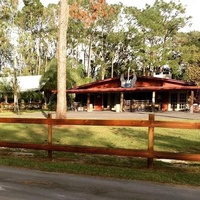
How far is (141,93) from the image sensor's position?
3800cm

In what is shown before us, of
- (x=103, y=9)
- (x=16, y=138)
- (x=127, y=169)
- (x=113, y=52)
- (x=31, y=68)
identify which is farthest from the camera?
(x=31, y=68)

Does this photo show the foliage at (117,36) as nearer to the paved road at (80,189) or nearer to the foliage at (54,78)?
the foliage at (54,78)

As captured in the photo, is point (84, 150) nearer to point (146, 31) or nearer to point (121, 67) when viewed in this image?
point (146, 31)

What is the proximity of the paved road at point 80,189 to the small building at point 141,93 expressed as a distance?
28.4 m

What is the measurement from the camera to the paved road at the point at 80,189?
5.24 metres

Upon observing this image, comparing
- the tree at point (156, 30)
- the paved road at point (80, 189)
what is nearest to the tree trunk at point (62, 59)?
the paved road at point (80, 189)

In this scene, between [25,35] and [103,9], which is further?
[103,9]

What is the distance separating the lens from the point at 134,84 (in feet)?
123

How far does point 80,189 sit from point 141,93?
108 feet

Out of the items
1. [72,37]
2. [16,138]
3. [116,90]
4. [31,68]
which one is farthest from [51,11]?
[16,138]

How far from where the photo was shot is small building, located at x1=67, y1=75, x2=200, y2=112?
35.3 meters

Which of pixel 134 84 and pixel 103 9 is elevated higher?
pixel 103 9

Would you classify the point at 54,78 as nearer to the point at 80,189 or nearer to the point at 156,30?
the point at 156,30

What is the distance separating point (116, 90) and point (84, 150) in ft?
95.6
